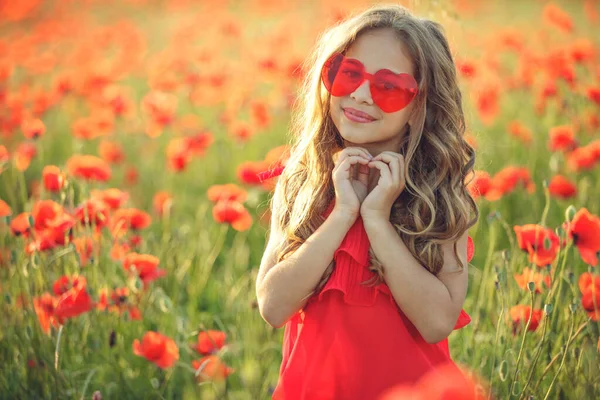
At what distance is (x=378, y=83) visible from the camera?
1553 mm

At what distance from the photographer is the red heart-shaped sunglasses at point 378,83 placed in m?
1.55

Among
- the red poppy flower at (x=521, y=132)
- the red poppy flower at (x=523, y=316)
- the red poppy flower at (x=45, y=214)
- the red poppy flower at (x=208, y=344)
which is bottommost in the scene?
the red poppy flower at (x=208, y=344)

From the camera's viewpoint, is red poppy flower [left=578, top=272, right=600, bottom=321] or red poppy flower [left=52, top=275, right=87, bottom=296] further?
red poppy flower [left=52, top=275, right=87, bottom=296]

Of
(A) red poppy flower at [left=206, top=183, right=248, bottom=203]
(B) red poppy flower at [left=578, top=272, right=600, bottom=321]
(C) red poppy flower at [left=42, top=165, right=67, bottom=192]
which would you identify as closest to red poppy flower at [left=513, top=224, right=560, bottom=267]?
(B) red poppy flower at [left=578, top=272, right=600, bottom=321]

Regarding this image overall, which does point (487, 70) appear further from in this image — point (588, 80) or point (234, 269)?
point (234, 269)

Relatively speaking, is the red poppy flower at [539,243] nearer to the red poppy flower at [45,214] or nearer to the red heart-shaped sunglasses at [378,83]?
the red heart-shaped sunglasses at [378,83]

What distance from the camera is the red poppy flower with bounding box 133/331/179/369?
2029 mm

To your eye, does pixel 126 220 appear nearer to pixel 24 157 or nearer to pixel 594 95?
pixel 24 157

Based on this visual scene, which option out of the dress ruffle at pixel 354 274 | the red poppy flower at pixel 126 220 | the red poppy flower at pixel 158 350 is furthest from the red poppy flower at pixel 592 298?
the red poppy flower at pixel 126 220

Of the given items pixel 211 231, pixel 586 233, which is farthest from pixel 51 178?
pixel 586 233

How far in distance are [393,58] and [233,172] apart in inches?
111

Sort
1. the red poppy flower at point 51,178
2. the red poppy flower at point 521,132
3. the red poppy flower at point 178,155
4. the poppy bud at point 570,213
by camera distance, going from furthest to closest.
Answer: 1. the red poppy flower at point 521,132
2. the red poppy flower at point 178,155
3. the red poppy flower at point 51,178
4. the poppy bud at point 570,213

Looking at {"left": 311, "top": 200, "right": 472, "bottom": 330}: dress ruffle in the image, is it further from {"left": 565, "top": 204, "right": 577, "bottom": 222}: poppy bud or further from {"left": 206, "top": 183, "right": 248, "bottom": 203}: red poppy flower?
{"left": 206, "top": 183, "right": 248, "bottom": 203}: red poppy flower

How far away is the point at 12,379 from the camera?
214 centimetres
